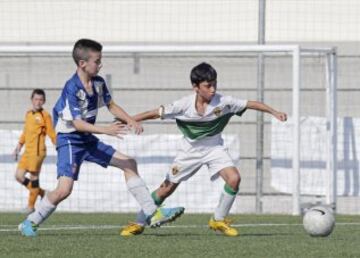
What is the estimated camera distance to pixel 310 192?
17812mm

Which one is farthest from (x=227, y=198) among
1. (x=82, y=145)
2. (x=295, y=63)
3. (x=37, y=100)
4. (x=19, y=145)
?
(x=19, y=145)

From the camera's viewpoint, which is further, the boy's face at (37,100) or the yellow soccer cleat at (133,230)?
the boy's face at (37,100)

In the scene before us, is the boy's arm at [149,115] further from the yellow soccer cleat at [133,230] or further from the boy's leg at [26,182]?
the boy's leg at [26,182]

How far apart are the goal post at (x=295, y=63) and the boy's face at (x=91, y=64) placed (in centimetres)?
585

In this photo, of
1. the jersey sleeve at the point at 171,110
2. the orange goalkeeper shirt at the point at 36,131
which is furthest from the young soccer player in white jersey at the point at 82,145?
the orange goalkeeper shirt at the point at 36,131

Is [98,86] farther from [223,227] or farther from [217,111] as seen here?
[223,227]

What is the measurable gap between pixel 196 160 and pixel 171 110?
1.89 feet

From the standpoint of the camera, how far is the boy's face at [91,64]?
36.8 feet

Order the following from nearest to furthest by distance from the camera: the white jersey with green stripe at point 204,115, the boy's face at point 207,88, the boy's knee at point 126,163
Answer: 1. the boy's knee at point 126,163
2. the boy's face at point 207,88
3. the white jersey with green stripe at point 204,115

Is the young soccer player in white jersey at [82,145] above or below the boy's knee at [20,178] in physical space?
above
